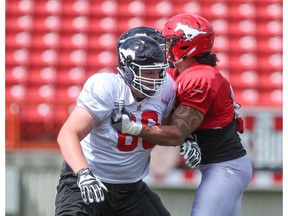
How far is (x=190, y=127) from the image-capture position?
4.01 meters

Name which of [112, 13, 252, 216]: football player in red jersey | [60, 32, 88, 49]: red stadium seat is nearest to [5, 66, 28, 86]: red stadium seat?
[60, 32, 88, 49]: red stadium seat

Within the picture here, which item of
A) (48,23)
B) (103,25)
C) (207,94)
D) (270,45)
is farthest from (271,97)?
(207,94)

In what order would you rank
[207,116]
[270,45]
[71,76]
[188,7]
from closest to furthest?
[207,116] < [71,76] < [270,45] < [188,7]

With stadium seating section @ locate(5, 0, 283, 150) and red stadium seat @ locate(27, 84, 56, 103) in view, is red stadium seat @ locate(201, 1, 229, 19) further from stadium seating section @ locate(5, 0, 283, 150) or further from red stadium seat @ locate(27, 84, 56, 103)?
red stadium seat @ locate(27, 84, 56, 103)

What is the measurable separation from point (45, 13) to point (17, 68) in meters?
0.94

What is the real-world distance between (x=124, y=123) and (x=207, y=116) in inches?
25.7

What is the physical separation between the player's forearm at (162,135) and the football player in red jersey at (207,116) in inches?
1.3

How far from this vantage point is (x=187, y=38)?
4246 millimetres

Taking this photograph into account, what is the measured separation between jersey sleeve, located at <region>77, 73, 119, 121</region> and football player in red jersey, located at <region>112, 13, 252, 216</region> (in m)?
0.40

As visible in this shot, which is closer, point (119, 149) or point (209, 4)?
point (119, 149)

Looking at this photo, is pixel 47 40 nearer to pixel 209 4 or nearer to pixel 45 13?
pixel 45 13

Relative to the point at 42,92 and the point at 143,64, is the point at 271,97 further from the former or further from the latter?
the point at 143,64

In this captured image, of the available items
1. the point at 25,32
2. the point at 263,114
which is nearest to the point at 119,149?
the point at 263,114

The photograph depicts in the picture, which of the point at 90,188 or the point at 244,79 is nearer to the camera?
the point at 90,188
